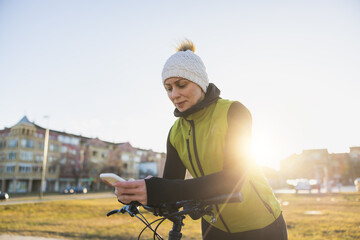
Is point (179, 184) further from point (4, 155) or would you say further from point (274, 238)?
point (4, 155)

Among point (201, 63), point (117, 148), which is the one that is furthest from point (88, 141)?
point (201, 63)

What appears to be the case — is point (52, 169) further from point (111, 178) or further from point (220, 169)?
point (111, 178)

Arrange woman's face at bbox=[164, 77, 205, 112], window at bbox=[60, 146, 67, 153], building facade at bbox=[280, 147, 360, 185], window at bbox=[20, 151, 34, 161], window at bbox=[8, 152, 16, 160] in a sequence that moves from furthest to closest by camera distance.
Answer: building facade at bbox=[280, 147, 360, 185] < window at bbox=[60, 146, 67, 153] < window at bbox=[20, 151, 34, 161] < window at bbox=[8, 152, 16, 160] < woman's face at bbox=[164, 77, 205, 112]

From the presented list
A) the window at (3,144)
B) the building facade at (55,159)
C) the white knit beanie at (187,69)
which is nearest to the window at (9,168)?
the building facade at (55,159)

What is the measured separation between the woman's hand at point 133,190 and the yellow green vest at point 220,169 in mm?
571

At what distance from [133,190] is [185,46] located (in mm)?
1292

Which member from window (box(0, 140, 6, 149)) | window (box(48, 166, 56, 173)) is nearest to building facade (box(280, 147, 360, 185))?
window (box(48, 166, 56, 173))

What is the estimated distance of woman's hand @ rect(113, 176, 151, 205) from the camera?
1204mm

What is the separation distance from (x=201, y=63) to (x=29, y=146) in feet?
213

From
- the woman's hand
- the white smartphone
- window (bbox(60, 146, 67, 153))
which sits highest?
window (bbox(60, 146, 67, 153))

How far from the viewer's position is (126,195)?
1.22 m

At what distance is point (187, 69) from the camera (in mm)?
1751

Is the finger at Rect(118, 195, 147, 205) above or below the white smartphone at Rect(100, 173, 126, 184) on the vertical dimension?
below

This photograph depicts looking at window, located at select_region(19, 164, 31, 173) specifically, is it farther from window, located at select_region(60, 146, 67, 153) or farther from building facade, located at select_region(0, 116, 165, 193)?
window, located at select_region(60, 146, 67, 153)
